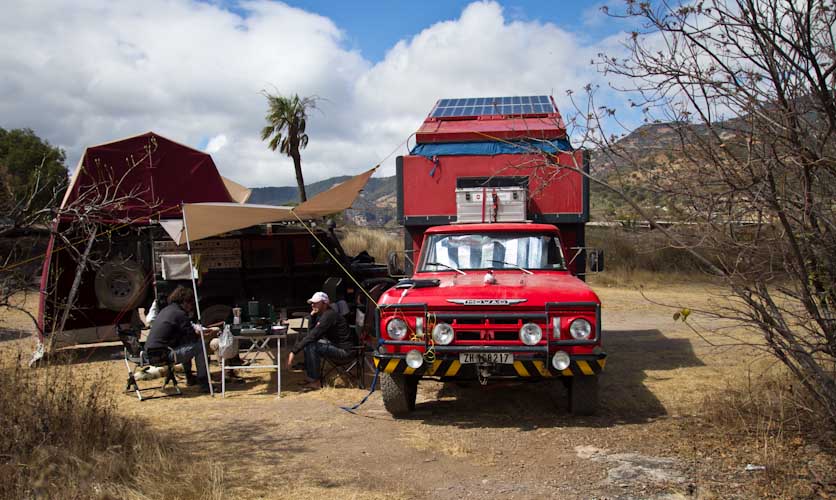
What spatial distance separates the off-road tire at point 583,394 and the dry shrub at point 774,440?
0.93m

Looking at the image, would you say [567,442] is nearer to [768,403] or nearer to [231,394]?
[768,403]

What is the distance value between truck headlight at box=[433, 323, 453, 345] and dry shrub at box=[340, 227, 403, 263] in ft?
54.7

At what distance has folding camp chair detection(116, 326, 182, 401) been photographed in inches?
328

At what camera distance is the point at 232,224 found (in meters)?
9.39

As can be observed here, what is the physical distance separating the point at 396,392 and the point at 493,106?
5.85 m

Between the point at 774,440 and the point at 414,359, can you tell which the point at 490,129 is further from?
the point at 774,440

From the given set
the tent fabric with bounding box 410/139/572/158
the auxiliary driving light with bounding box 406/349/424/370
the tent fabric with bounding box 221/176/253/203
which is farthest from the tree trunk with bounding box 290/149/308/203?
the auxiliary driving light with bounding box 406/349/424/370

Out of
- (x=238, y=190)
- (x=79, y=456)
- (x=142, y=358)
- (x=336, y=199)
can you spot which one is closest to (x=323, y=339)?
(x=142, y=358)

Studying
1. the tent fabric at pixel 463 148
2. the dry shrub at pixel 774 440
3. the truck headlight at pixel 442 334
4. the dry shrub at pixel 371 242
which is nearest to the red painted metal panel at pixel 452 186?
the tent fabric at pixel 463 148

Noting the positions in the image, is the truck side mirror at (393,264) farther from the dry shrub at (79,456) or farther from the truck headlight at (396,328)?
the dry shrub at (79,456)

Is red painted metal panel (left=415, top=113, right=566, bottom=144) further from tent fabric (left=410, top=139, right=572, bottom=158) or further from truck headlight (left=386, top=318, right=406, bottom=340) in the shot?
truck headlight (left=386, top=318, right=406, bottom=340)

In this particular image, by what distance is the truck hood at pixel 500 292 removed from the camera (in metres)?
6.48

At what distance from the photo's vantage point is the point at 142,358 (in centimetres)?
828

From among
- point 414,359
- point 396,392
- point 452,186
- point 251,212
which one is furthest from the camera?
point 452,186
